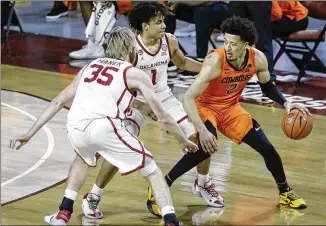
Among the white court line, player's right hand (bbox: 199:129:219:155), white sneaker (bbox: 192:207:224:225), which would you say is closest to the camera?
player's right hand (bbox: 199:129:219:155)

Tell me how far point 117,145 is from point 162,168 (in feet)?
6.09

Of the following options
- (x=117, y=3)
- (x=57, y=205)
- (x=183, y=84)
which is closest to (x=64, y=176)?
(x=57, y=205)

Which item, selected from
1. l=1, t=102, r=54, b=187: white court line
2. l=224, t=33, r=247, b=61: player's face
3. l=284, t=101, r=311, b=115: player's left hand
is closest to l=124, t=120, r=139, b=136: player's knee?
l=224, t=33, r=247, b=61: player's face

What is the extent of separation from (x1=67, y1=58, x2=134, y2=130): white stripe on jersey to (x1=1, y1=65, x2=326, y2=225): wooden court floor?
2.78 feet

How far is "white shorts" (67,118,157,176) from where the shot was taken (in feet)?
20.6

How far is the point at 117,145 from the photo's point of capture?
627 centimetres

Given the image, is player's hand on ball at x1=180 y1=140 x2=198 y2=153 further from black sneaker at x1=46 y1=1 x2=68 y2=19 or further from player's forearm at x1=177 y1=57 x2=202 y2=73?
black sneaker at x1=46 y1=1 x2=68 y2=19

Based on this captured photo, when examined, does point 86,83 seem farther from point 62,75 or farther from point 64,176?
point 62,75

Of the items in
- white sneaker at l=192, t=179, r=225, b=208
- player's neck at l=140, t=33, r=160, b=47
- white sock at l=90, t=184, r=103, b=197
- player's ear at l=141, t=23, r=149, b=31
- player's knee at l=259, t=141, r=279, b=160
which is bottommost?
white sneaker at l=192, t=179, r=225, b=208

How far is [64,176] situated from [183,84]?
3896 mm

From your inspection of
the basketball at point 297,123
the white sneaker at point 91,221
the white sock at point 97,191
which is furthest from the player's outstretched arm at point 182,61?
the white sneaker at point 91,221

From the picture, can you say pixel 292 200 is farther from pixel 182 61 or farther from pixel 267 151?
pixel 182 61

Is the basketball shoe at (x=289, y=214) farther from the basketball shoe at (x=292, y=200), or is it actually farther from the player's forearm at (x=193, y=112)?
the player's forearm at (x=193, y=112)

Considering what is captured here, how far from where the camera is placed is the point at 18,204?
7.04m
